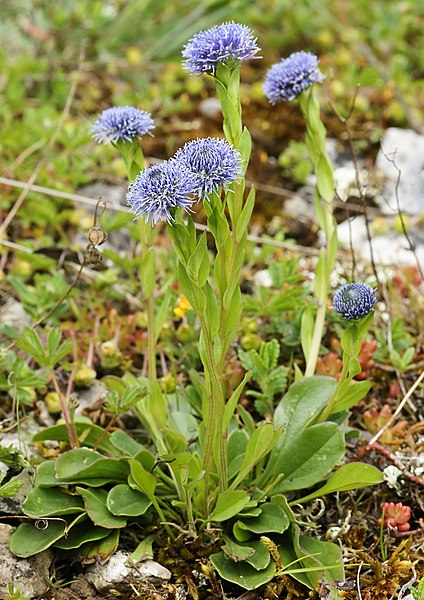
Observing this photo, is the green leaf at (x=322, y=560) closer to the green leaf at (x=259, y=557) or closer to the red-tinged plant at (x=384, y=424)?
the green leaf at (x=259, y=557)

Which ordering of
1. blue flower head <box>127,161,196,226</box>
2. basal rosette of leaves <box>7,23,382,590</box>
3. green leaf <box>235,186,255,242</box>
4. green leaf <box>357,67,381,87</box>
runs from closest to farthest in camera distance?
blue flower head <box>127,161,196,226</box> < basal rosette of leaves <box>7,23,382,590</box> < green leaf <box>235,186,255,242</box> < green leaf <box>357,67,381,87</box>

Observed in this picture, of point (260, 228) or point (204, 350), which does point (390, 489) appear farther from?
point (260, 228)

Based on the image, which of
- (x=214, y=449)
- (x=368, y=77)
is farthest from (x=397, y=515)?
(x=368, y=77)

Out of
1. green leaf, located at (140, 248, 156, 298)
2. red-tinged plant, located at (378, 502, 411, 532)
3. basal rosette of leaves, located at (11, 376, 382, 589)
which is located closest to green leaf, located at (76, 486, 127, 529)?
basal rosette of leaves, located at (11, 376, 382, 589)

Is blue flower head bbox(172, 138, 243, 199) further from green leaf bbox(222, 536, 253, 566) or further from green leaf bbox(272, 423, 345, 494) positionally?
green leaf bbox(222, 536, 253, 566)

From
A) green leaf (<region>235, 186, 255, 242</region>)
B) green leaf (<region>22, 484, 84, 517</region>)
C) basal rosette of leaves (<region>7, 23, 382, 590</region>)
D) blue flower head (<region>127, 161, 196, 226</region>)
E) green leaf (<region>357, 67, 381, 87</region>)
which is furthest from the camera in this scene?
green leaf (<region>357, 67, 381, 87</region>)

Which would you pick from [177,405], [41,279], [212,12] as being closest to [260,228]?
[41,279]
